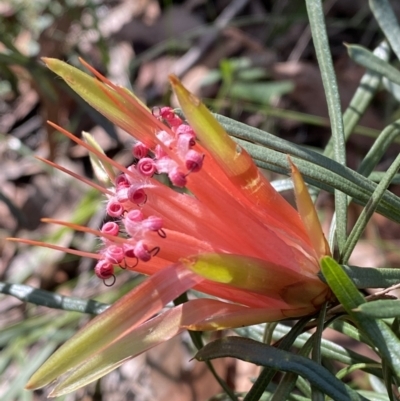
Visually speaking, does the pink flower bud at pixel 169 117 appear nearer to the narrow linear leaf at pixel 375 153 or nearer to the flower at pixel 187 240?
the flower at pixel 187 240

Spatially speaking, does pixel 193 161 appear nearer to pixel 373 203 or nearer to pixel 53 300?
pixel 373 203

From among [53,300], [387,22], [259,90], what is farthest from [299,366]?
[259,90]

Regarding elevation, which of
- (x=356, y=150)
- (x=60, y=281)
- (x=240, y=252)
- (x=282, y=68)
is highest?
(x=282, y=68)

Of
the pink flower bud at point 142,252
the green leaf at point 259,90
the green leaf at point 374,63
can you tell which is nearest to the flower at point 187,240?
the pink flower bud at point 142,252

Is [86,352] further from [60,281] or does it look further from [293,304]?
[60,281]

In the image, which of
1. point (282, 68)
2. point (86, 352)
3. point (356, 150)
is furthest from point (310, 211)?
point (282, 68)
